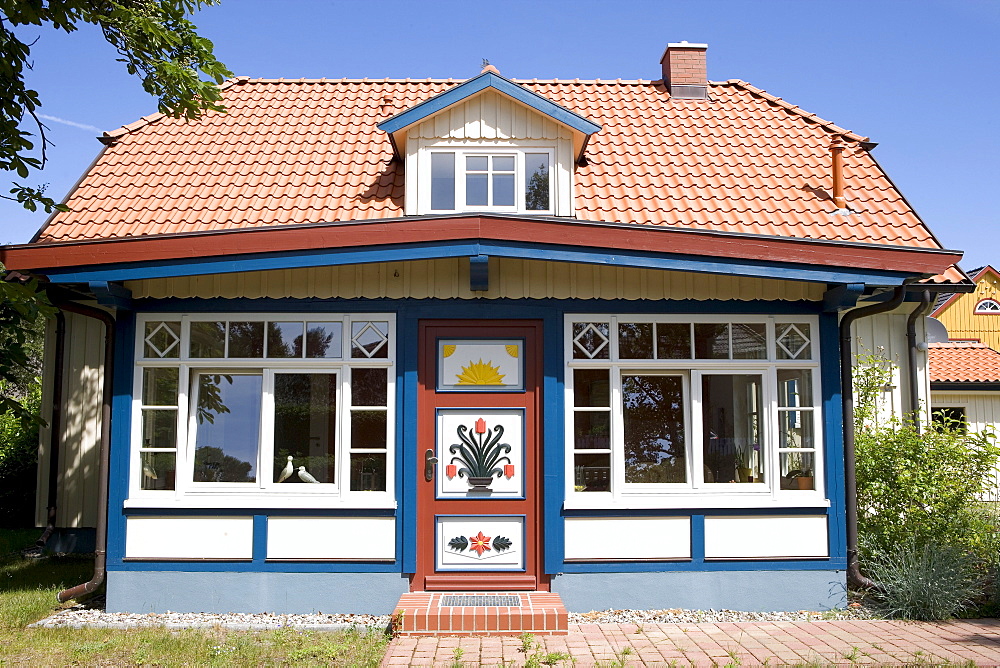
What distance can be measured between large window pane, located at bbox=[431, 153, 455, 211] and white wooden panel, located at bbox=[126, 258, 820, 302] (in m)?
0.98

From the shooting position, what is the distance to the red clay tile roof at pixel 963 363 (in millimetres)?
20500

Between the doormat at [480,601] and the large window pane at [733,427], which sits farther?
the large window pane at [733,427]

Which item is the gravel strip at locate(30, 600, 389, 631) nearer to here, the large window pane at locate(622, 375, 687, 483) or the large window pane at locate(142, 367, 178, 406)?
the large window pane at locate(142, 367, 178, 406)

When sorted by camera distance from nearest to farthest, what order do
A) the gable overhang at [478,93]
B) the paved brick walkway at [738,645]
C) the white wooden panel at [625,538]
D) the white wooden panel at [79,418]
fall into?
the paved brick walkway at [738,645]
the white wooden panel at [625,538]
the gable overhang at [478,93]
the white wooden panel at [79,418]

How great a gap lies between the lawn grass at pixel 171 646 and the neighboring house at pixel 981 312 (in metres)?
30.3

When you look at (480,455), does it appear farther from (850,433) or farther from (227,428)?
(850,433)

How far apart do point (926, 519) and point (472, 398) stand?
14.7 feet

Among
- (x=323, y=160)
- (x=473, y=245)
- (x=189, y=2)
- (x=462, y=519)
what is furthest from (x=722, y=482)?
(x=189, y=2)

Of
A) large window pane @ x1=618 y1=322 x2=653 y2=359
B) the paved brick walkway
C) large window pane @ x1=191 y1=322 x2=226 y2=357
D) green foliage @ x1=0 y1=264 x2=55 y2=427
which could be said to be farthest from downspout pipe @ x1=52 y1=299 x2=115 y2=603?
large window pane @ x1=618 y1=322 x2=653 y2=359

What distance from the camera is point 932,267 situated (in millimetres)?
7465

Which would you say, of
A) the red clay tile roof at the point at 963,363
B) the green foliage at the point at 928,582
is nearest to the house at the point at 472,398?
the green foliage at the point at 928,582

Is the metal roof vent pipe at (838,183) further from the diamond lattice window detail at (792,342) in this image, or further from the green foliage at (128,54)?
the green foliage at (128,54)

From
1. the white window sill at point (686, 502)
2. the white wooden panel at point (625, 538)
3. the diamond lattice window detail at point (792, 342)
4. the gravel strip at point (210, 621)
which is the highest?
the diamond lattice window detail at point (792, 342)

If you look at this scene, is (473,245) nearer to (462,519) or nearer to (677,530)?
(462,519)
